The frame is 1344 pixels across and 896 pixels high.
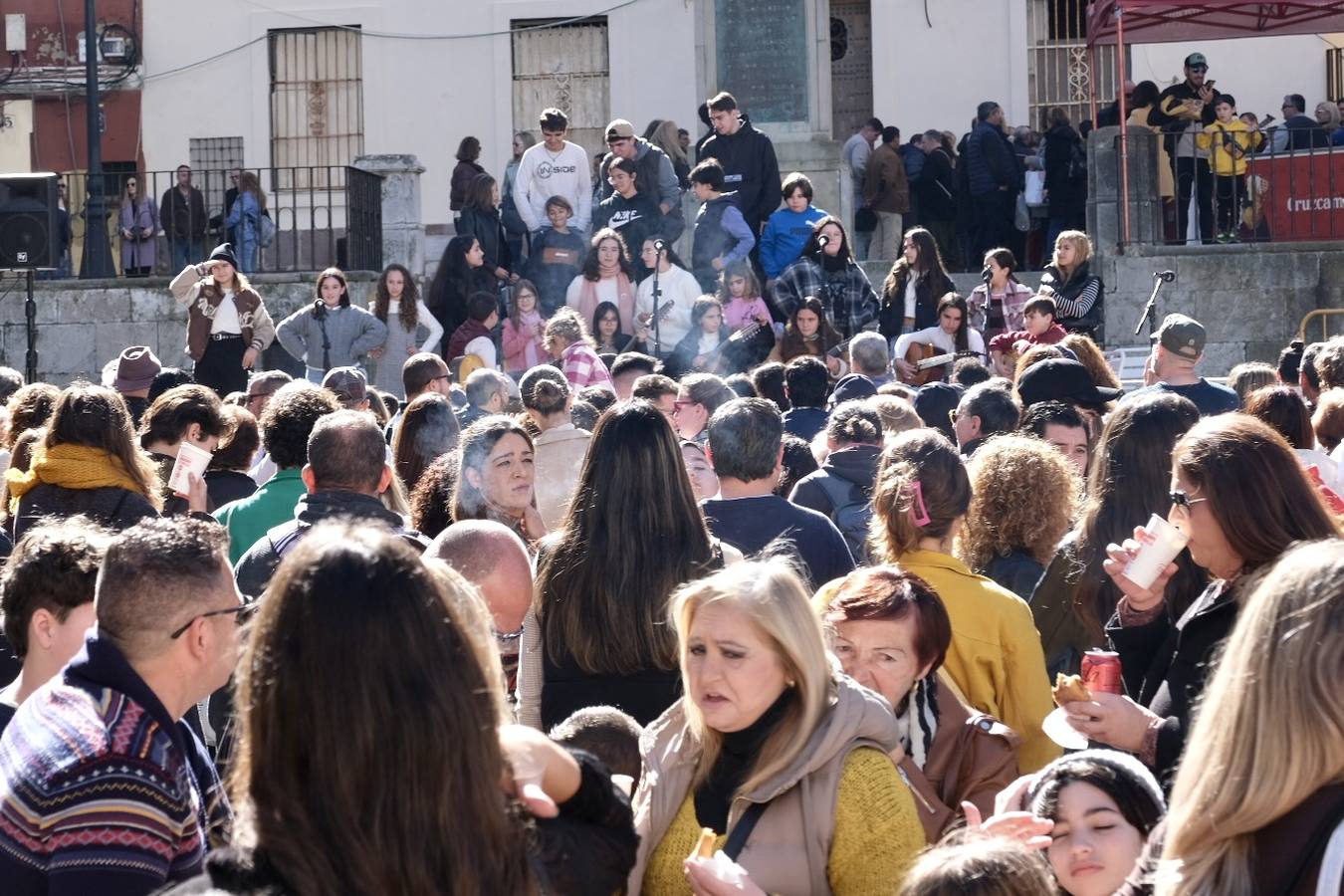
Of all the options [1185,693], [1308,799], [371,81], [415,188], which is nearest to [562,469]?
[1185,693]

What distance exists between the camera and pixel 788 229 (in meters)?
15.1

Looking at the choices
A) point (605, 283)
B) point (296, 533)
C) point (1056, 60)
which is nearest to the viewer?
point (296, 533)

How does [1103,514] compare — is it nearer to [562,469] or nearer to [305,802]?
[562,469]

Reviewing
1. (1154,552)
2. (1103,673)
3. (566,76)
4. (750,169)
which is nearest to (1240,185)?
(750,169)

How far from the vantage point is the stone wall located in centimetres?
1789

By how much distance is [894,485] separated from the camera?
521 centimetres

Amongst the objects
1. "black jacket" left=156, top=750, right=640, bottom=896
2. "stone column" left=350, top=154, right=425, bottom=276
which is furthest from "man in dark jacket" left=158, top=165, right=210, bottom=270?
"black jacket" left=156, top=750, right=640, bottom=896

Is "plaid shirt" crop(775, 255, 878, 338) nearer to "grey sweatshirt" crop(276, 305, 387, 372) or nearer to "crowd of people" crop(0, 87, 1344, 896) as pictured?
"grey sweatshirt" crop(276, 305, 387, 372)

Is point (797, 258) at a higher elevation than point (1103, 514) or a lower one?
higher

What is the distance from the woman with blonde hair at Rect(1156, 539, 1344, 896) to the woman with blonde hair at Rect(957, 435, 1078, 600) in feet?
8.69

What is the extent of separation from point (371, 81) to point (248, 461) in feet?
57.2

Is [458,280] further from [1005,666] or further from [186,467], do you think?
[1005,666]

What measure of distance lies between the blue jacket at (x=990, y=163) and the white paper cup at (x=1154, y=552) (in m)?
14.8

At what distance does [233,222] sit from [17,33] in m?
7.50
